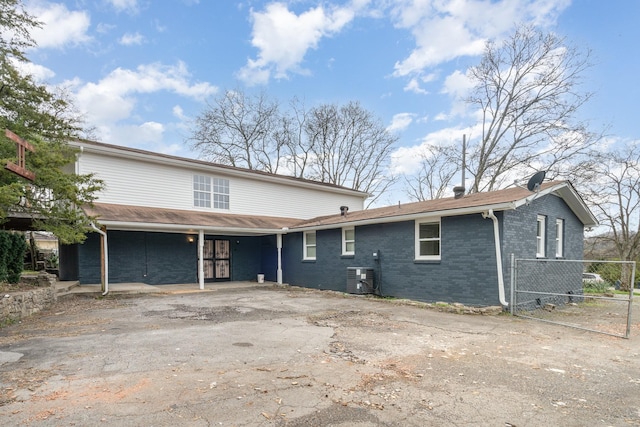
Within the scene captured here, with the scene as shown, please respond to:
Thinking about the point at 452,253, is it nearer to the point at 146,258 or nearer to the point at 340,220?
the point at 340,220

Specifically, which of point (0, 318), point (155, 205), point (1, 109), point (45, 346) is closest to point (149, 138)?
point (155, 205)

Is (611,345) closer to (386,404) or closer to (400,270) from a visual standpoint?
(386,404)

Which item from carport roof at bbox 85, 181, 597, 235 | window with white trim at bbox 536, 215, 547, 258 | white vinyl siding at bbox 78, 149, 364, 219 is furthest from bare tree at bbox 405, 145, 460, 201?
window with white trim at bbox 536, 215, 547, 258

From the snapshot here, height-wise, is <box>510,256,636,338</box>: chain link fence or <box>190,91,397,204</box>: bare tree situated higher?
<box>190,91,397,204</box>: bare tree

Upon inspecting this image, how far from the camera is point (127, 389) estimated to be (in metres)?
3.71

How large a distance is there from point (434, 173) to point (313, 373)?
2865 cm

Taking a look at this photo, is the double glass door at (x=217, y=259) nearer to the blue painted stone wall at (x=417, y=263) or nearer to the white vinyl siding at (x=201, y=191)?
the white vinyl siding at (x=201, y=191)

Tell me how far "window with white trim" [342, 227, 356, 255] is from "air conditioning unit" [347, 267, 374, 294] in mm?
1333

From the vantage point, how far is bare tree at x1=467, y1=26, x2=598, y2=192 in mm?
20578

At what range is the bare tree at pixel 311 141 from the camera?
30734 mm

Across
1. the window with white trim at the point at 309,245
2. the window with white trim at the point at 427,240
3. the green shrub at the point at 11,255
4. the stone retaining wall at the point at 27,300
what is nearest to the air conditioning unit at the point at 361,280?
the window with white trim at the point at 427,240

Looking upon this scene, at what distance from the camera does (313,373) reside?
4254mm

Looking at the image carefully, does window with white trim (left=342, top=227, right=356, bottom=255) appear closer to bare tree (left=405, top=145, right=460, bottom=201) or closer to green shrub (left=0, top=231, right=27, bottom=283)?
green shrub (left=0, top=231, right=27, bottom=283)

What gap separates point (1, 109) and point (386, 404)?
13796 mm
